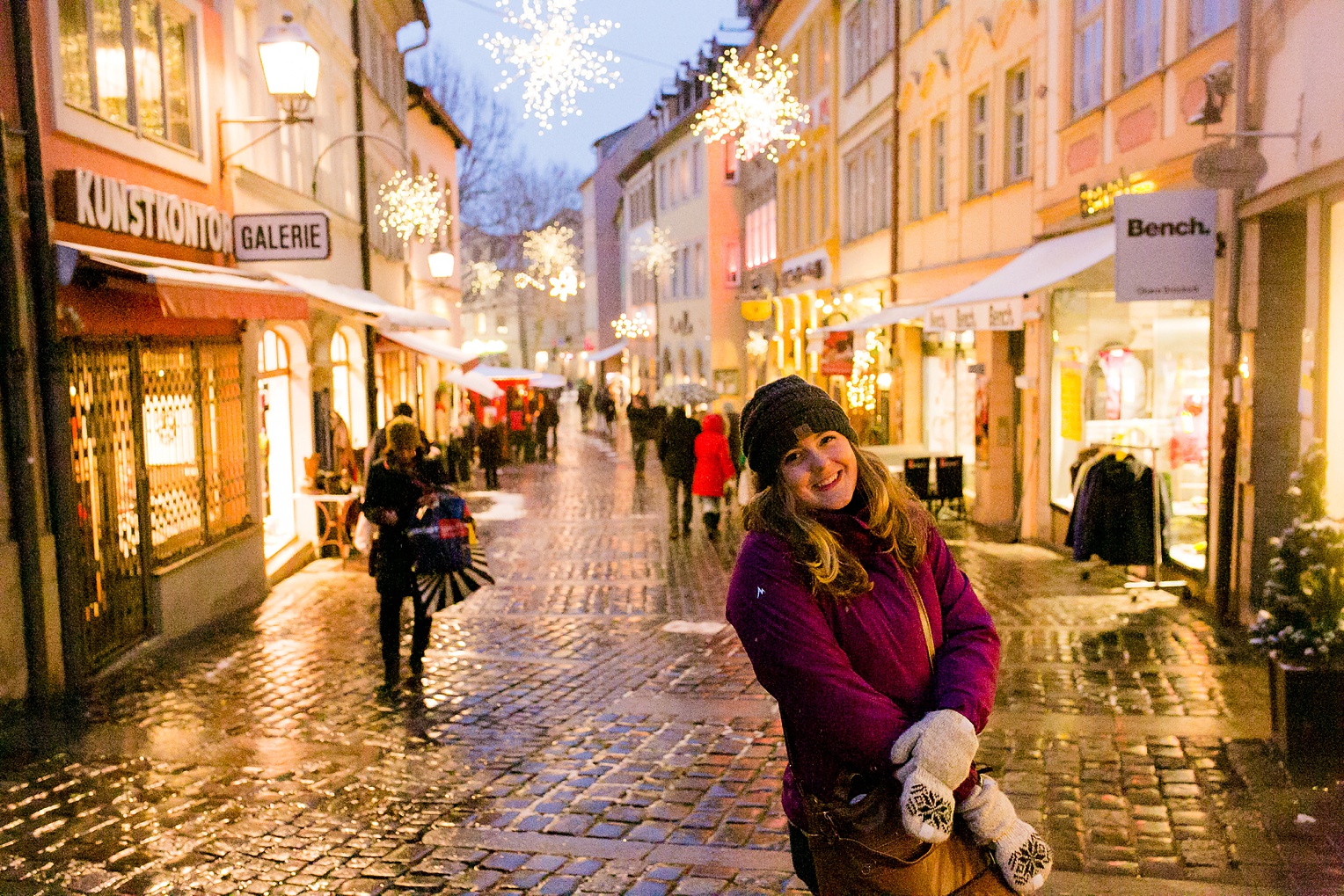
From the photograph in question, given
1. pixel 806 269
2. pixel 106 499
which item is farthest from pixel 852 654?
pixel 806 269

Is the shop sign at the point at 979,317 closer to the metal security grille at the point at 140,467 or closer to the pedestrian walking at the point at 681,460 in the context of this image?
the pedestrian walking at the point at 681,460

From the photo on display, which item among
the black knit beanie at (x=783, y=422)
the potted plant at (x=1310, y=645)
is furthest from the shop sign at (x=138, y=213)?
the potted plant at (x=1310, y=645)

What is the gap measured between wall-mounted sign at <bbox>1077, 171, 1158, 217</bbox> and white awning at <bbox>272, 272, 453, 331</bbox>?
25.1 feet

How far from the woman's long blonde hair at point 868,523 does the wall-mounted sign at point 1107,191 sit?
31.2ft

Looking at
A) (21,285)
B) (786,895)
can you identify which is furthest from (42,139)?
(786,895)

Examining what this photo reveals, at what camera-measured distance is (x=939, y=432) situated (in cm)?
2036

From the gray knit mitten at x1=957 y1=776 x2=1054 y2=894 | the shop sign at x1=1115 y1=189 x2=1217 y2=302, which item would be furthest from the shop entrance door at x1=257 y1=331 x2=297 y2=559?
the gray knit mitten at x1=957 y1=776 x2=1054 y2=894

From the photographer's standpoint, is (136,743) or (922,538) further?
(136,743)

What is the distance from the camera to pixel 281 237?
11422 mm

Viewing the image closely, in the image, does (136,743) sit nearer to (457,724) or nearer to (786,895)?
(457,724)

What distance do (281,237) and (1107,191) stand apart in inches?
316

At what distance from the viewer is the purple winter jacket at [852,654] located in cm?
254

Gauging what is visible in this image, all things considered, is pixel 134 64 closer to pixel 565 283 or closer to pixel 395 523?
pixel 395 523

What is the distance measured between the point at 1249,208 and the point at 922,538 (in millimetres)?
7868
